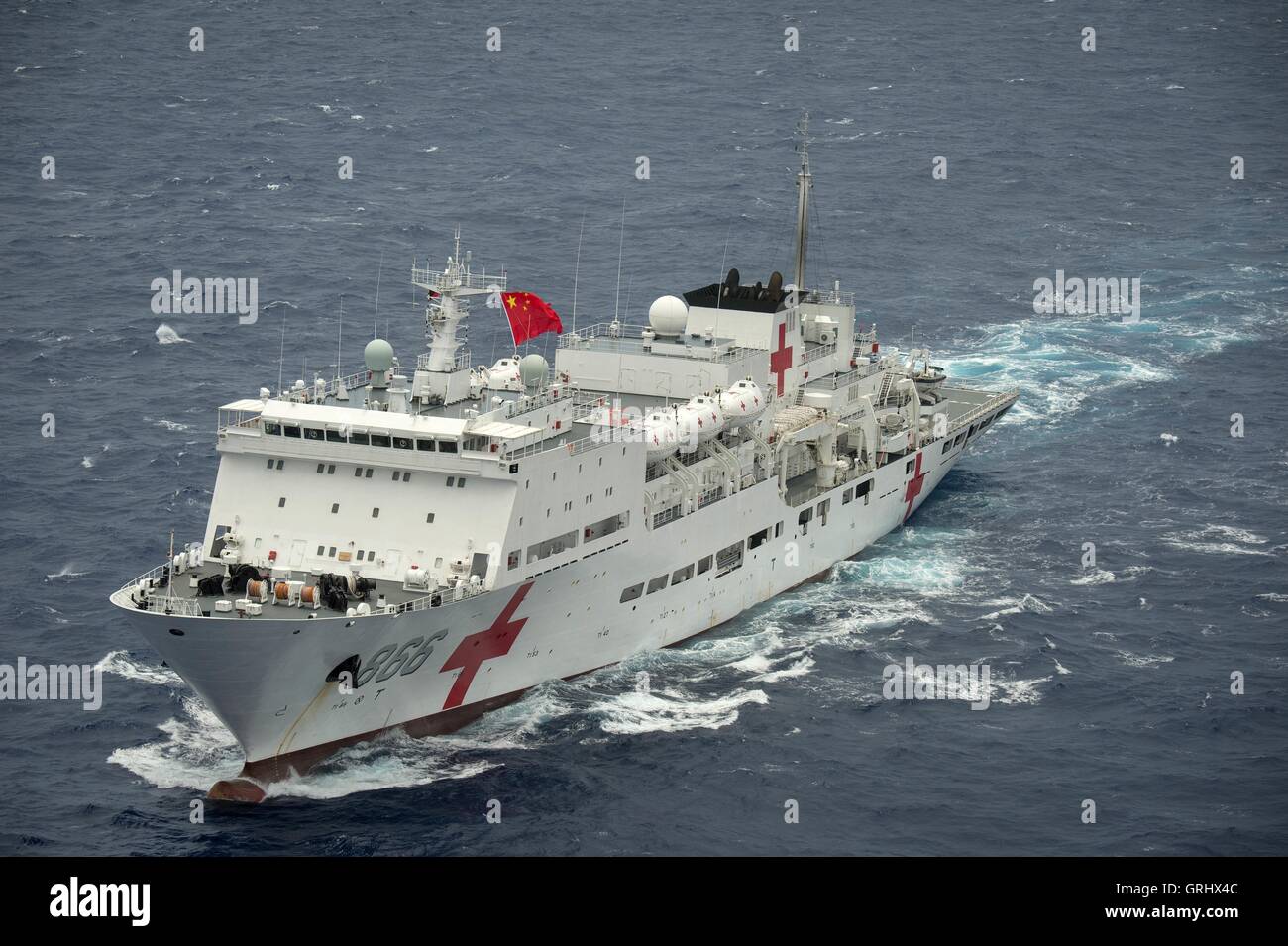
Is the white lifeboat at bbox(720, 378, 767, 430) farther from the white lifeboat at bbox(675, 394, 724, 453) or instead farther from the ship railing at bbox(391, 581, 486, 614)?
the ship railing at bbox(391, 581, 486, 614)

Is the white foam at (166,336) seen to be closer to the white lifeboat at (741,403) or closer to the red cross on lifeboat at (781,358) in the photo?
the red cross on lifeboat at (781,358)

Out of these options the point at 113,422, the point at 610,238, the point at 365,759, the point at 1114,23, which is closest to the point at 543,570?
the point at 365,759

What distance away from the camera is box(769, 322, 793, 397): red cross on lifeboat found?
2248 inches

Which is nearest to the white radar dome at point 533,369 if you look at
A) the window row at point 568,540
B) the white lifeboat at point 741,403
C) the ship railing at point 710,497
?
the window row at point 568,540

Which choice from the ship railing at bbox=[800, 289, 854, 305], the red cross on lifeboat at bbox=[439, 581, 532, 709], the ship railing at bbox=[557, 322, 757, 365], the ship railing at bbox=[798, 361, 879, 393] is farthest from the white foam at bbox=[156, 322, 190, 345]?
the red cross on lifeboat at bbox=[439, 581, 532, 709]

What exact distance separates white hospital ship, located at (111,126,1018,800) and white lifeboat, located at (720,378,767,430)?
60 mm

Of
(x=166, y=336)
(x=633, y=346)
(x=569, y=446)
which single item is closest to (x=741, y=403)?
(x=633, y=346)

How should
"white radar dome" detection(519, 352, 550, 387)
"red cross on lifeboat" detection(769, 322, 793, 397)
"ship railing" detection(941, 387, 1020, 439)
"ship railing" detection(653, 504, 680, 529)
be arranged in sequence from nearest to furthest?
"white radar dome" detection(519, 352, 550, 387) → "ship railing" detection(653, 504, 680, 529) → "red cross on lifeboat" detection(769, 322, 793, 397) → "ship railing" detection(941, 387, 1020, 439)

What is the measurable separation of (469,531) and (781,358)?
16.1 m

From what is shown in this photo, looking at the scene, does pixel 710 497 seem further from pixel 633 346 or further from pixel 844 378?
pixel 844 378

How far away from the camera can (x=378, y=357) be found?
46.9 meters

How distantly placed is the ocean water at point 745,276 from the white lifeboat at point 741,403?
18.5 ft
